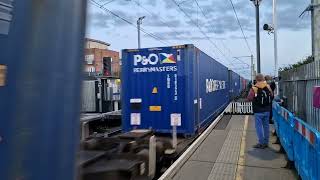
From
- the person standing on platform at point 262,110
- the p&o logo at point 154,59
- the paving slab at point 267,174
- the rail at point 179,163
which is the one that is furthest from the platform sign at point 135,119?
the paving slab at point 267,174

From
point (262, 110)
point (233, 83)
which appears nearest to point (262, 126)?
point (262, 110)

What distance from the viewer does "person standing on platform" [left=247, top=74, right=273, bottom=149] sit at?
34.0ft

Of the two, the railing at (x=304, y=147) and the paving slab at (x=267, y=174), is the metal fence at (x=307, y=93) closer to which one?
the railing at (x=304, y=147)

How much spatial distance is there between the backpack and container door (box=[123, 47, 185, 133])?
196 centimetres

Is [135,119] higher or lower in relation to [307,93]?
lower

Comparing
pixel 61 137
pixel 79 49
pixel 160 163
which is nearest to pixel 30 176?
pixel 61 137

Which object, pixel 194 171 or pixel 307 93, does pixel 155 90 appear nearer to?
pixel 194 171

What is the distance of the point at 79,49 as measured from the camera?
77.0 inches

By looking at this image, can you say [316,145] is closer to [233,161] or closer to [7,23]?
[233,161]

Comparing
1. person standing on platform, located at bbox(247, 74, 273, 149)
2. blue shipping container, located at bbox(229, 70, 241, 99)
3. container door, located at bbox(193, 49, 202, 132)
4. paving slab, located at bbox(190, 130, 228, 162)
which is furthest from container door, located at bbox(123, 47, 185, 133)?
blue shipping container, located at bbox(229, 70, 241, 99)

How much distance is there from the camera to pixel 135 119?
36.2 ft

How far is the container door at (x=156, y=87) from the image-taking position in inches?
423

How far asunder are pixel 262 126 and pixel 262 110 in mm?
419

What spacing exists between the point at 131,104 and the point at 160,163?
113 inches
